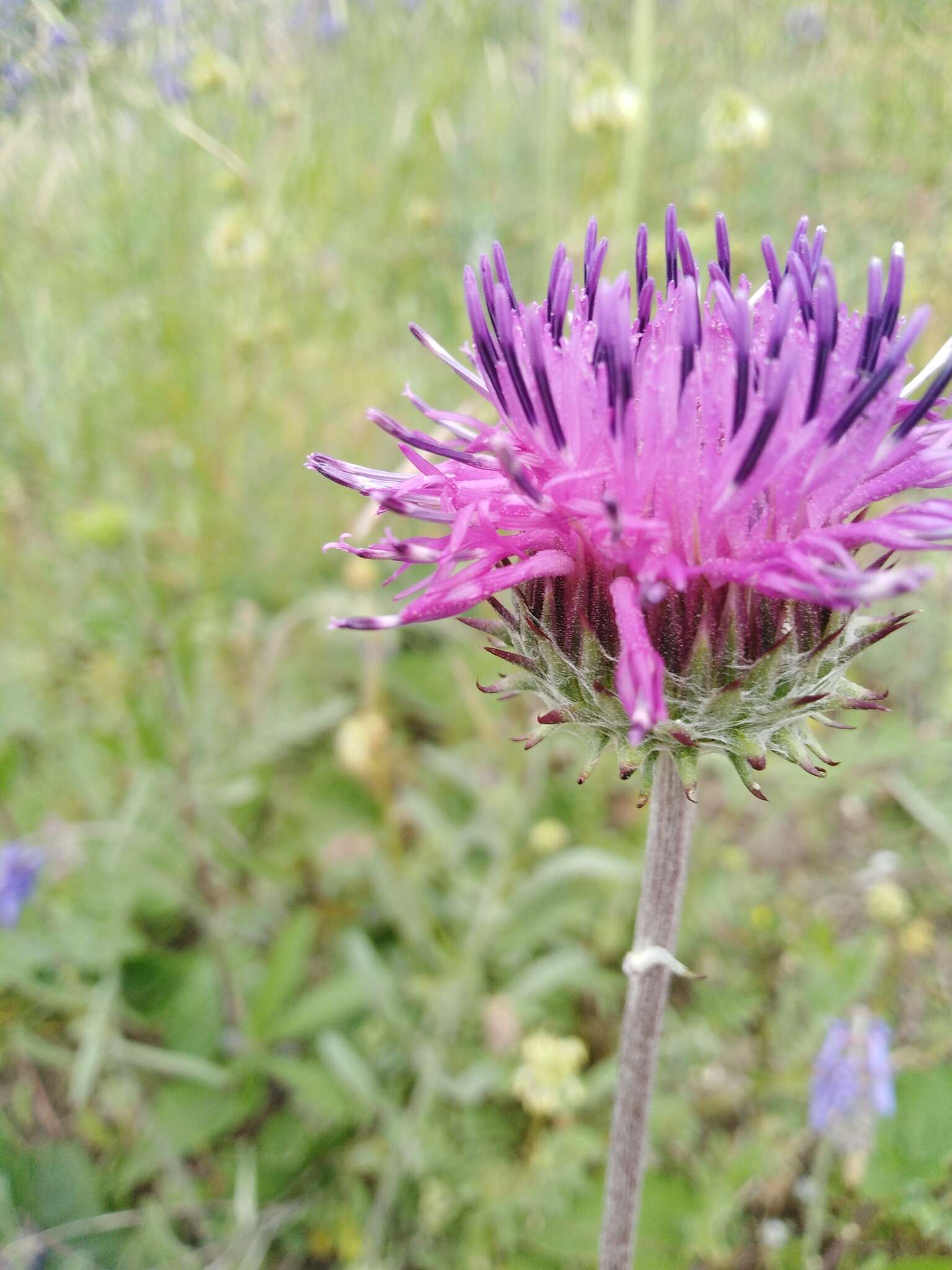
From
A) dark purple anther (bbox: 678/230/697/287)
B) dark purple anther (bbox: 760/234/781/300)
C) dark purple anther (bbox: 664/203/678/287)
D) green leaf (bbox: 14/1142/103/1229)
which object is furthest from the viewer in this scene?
green leaf (bbox: 14/1142/103/1229)

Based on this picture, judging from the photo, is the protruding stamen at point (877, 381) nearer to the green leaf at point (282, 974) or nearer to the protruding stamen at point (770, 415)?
the protruding stamen at point (770, 415)

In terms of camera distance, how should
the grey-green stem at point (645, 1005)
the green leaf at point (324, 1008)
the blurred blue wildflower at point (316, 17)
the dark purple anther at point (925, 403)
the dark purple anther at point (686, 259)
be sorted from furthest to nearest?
the blurred blue wildflower at point (316, 17) → the green leaf at point (324, 1008) → the dark purple anther at point (686, 259) → the grey-green stem at point (645, 1005) → the dark purple anther at point (925, 403)

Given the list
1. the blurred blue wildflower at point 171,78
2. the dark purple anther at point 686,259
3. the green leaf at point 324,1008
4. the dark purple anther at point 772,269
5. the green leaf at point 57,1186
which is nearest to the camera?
the dark purple anther at point 772,269

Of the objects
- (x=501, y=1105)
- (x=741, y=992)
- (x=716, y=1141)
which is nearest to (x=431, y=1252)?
(x=501, y=1105)

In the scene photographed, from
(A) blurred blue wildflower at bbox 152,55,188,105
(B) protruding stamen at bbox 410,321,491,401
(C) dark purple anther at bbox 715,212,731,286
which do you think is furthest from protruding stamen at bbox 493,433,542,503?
(A) blurred blue wildflower at bbox 152,55,188,105

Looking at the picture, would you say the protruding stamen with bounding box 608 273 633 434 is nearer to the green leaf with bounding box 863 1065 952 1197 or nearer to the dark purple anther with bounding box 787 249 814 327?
the dark purple anther with bounding box 787 249 814 327

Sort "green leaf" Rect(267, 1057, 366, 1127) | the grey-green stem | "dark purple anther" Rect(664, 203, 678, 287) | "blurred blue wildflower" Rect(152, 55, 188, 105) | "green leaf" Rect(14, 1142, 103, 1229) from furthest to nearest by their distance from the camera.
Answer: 1. "blurred blue wildflower" Rect(152, 55, 188, 105)
2. "green leaf" Rect(267, 1057, 366, 1127)
3. "green leaf" Rect(14, 1142, 103, 1229)
4. "dark purple anther" Rect(664, 203, 678, 287)
5. the grey-green stem

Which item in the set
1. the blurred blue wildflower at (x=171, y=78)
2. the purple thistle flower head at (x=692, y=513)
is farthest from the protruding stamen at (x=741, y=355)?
the blurred blue wildflower at (x=171, y=78)
